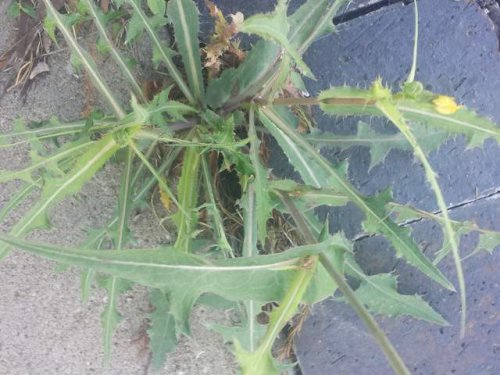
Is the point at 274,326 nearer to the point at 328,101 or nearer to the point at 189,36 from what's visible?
the point at 328,101

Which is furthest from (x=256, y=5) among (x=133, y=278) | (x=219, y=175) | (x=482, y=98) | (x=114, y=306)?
(x=133, y=278)

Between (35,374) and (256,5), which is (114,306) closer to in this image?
(35,374)

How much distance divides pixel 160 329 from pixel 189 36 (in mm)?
→ 656

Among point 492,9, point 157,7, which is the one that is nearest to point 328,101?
point 157,7

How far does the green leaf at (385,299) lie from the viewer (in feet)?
4.33

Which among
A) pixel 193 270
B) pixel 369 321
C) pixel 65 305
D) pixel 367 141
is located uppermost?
pixel 65 305

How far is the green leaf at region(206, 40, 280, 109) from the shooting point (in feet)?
4.25

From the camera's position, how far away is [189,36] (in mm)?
1294

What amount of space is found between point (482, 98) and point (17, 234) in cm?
108

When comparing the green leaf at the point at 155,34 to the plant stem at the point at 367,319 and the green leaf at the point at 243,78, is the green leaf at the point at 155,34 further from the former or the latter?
the plant stem at the point at 367,319

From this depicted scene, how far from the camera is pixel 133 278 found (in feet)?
2.44

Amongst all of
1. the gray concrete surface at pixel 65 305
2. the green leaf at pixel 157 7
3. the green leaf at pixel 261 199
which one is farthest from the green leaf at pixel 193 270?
the gray concrete surface at pixel 65 305

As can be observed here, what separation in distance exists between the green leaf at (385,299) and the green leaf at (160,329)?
16.9 inches

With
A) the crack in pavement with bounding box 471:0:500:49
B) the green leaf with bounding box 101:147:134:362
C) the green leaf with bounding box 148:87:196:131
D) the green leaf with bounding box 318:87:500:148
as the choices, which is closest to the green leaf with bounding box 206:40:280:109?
the green leaf with bounding box 148:87:196:131
